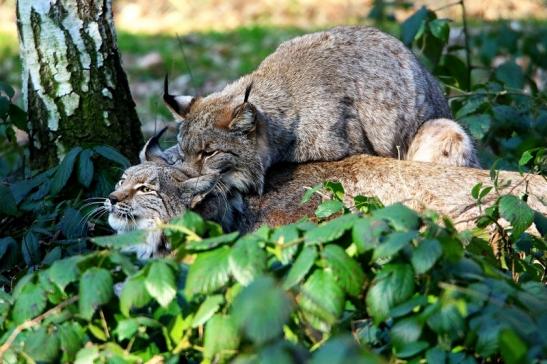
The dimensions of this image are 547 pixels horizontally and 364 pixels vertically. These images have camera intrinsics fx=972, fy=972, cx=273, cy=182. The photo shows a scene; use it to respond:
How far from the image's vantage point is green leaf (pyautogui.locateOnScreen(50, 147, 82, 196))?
4914 mm

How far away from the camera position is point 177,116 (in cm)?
547

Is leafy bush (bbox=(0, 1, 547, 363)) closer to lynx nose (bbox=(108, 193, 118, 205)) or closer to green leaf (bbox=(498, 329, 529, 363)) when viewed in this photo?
green leaf (bbox=(498, 329, 529, 363))

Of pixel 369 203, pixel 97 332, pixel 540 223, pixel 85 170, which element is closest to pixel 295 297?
pixel 97 332

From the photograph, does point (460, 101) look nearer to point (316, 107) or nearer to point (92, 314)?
point (316, 107)

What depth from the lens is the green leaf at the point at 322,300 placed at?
9.04 ft

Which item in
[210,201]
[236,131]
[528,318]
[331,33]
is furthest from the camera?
[331,33]

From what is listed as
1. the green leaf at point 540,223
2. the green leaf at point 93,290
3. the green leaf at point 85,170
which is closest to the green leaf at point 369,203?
the green leaf at point 540,223

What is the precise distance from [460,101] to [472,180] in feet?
6.47

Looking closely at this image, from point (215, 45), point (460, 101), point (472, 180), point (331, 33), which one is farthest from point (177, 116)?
point (215, 45)

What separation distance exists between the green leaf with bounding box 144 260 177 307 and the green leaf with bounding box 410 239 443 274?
692mm

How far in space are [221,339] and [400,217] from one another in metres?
0.63

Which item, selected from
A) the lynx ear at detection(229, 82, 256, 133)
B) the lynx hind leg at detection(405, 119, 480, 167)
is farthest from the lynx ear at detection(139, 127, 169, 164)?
the lynx hind leg at detection(405, 119, 480, 167)

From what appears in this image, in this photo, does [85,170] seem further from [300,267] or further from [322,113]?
[300,267]

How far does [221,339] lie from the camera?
2.72 m
